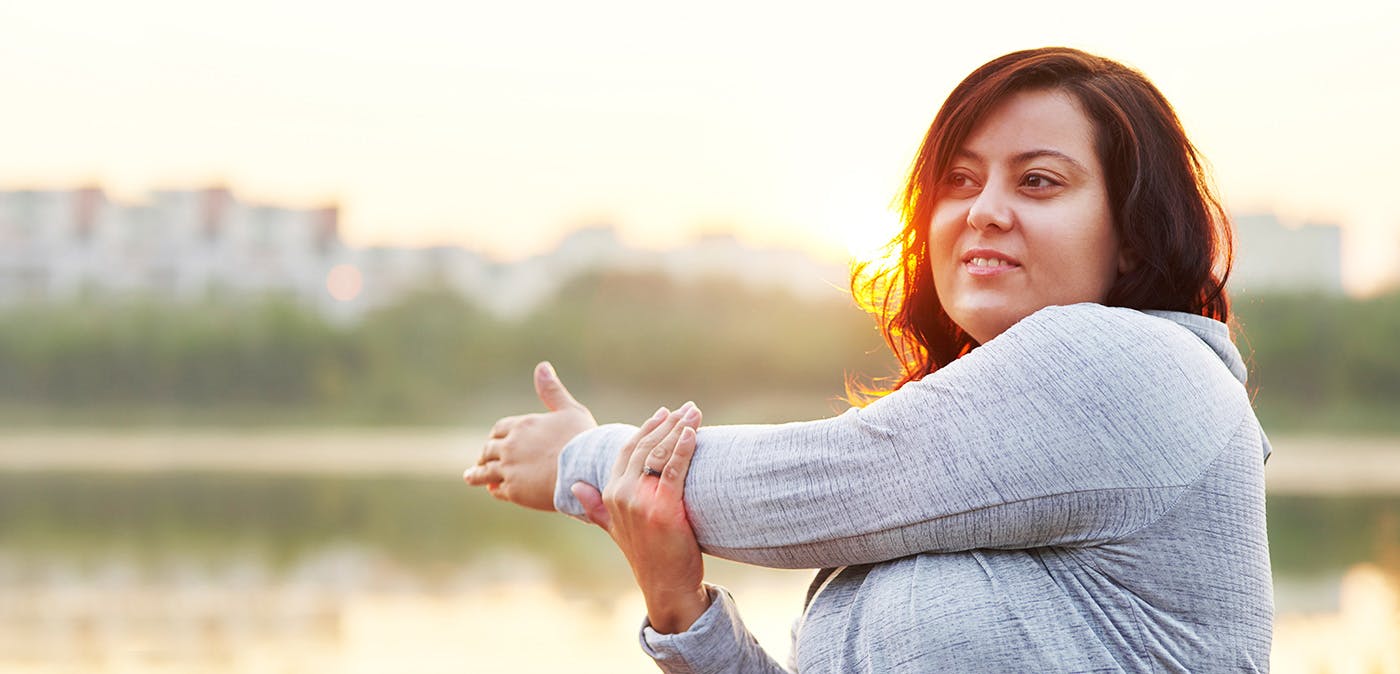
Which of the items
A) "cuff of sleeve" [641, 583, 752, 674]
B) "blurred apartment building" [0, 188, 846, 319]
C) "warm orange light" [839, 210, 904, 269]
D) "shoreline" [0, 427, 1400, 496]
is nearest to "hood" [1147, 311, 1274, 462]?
"warm orange light" [839, 210, 904, 269]

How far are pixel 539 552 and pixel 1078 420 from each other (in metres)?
6.68

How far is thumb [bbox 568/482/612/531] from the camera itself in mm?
1058

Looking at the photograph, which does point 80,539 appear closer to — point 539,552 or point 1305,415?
point 539,552

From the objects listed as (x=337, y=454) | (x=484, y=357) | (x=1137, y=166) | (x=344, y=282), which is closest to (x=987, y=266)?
(x=1137, y=166)

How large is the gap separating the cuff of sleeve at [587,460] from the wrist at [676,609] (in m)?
0.10

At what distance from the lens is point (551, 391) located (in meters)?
1.21

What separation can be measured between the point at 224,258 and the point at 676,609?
79.8 ft

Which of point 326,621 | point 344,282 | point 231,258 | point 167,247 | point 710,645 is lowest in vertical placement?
point 326,621

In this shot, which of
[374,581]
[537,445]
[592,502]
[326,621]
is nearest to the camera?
[592,502]

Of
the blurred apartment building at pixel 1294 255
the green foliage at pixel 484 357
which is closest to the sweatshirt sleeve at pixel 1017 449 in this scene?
the green foliage at pixel 484 357

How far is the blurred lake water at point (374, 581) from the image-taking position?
4328mm

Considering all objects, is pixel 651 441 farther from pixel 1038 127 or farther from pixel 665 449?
pixel 1038 127

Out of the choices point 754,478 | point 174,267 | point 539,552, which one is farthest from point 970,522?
point 174,267

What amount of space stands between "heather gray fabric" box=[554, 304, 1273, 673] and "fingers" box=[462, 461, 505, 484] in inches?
15.3
